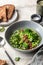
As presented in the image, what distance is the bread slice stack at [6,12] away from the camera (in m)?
1.38

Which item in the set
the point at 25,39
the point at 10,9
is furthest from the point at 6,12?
the point at 25,39

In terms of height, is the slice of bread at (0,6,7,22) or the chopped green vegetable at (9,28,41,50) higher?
the slice of bread at (0,6,7,22)

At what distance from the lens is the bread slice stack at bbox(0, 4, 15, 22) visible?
1.38 meters

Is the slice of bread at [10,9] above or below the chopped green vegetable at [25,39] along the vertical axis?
above

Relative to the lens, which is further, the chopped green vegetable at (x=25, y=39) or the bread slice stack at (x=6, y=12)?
the bread slice stack at (x=6, y=12)

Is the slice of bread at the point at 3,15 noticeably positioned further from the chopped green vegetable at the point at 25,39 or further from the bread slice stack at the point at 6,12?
the chopped green vegetable at the point at 25,39

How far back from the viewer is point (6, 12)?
4.65 feet

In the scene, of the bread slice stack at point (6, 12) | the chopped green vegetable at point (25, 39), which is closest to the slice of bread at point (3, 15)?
the bread slice stack at point (6, 12)

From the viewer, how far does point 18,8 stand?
4.93ft

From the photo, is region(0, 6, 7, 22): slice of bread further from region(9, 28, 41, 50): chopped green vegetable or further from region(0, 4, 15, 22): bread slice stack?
region(9, 28, 41, 50): chopped green vegetable

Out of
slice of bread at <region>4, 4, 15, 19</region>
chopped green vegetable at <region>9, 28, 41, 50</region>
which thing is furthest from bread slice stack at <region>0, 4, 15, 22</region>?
chopped green vegetable at <region>9, 28, 41, 50</region>

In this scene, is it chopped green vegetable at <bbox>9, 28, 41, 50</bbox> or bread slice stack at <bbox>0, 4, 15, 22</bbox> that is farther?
bread slice stack at <bbox>0, 4, 15, 22</bbox>

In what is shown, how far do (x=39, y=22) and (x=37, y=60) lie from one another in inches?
14.4

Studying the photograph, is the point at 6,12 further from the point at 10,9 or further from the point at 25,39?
the point at 25,39
